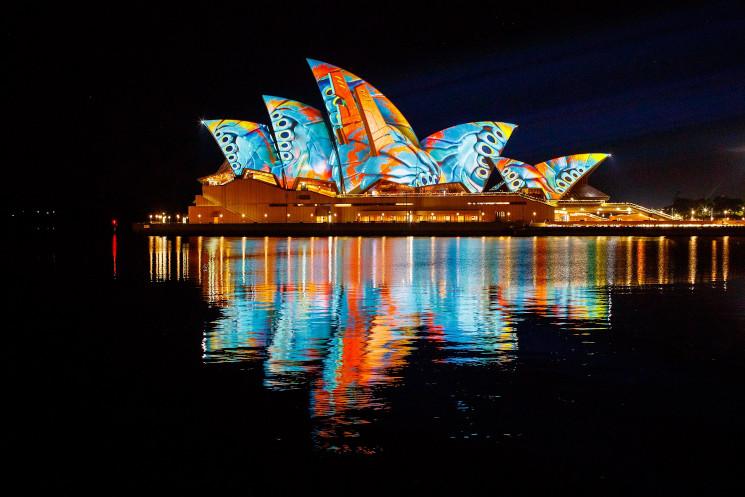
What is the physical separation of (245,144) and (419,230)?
12.4 m

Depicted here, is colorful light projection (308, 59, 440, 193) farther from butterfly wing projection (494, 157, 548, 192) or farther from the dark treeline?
the dark treeline

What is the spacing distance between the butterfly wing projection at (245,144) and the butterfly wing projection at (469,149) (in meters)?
10.1

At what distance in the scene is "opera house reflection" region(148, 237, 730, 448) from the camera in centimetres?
760

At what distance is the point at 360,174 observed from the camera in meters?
53.1

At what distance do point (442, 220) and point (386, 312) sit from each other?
43509 millimetres

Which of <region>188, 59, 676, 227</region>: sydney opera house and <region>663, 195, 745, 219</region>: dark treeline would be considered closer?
<region>188, 59, 676, 227</region>: sydney opera house

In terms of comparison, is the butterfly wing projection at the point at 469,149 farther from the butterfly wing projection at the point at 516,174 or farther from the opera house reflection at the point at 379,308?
the opera house reflection at the point at 379,308

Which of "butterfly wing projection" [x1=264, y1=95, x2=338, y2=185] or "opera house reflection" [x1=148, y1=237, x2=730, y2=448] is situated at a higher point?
"butterfly wing projection" [x1=264, y1=95, x2=338, y2=185]

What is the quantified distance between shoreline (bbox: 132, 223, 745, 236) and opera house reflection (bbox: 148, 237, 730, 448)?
2454cm

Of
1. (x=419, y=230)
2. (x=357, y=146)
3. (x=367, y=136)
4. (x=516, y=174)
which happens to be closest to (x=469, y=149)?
(x=516, y=174)

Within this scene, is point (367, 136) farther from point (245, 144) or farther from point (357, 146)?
point (245, 144)

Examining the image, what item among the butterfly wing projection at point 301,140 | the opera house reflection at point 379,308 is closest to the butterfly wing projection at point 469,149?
the butterfly wing projection at point 301,140

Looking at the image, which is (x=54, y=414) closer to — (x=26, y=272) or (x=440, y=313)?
(x=440, y=313)

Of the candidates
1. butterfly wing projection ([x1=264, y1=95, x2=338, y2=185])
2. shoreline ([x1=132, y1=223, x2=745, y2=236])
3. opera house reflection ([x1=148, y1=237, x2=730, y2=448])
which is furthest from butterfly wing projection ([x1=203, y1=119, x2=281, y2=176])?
opera house reflection ([x1=148, y1=237, x2=730, y2=448])
